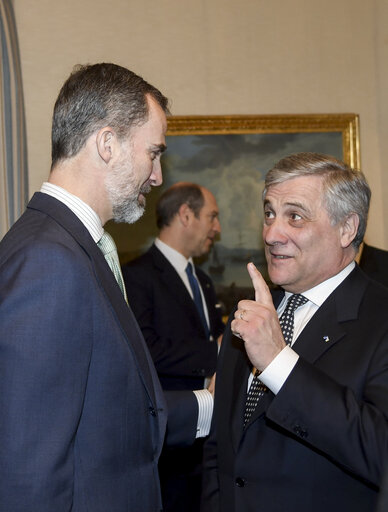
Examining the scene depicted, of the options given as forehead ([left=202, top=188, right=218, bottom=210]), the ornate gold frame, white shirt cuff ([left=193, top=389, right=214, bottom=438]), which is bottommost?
white shirt cuff ([left=193, top=389, right=214, bottom=438])

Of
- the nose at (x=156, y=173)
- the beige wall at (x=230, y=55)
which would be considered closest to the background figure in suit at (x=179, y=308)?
the beige wall at (x=230, y=55)

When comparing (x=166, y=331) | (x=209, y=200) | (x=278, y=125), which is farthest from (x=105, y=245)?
(x=278, y=125)

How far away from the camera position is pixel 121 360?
1.86m

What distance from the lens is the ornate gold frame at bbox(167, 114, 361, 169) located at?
5.14 m

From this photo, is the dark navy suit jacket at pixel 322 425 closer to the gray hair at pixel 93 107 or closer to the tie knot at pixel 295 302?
the tie knot at pixel 295 302

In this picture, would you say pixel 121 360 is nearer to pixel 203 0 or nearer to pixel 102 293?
pixel 102 293

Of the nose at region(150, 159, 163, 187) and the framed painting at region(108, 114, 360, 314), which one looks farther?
the framed painting at region(108, 114, 360, 314)

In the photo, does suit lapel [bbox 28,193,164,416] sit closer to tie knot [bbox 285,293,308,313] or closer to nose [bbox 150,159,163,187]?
nose [bbox 150,159,163,187]

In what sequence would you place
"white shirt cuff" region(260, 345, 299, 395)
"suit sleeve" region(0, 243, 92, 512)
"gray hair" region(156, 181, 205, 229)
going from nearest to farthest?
"suit sleeve" region(0, 243, 92, 512)
"white shirt cuff" region(260, 345, 299, 395)
"gray hair" region(156, 181, 205, 229)

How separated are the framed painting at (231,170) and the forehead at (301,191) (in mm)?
2658

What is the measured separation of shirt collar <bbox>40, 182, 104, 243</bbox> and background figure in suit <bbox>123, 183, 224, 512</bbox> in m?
2.00

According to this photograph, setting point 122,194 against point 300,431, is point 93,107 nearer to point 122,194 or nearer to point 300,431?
point 122,194

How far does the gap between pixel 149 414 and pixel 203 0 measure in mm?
4054

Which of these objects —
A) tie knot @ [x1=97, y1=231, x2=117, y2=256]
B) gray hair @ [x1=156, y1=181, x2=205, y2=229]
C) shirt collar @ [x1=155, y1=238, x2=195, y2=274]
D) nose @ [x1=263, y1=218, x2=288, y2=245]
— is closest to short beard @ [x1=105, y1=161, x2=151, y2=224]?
tie knot @ [x1=97, y1=231, x2=117, y2=256]
